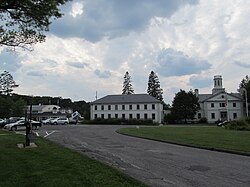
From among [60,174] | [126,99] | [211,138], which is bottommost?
[60,174]

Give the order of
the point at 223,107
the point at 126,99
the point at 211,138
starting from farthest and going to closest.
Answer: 1. the point at 126,99
2. the point at 223,107
3. the point at 211,138

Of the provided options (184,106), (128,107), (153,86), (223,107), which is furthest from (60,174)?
(153,86)

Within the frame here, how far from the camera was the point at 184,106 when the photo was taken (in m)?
89.9

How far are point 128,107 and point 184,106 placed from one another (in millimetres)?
16771

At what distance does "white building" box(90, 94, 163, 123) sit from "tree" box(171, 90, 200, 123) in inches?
205

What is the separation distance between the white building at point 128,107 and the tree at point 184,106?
521 cm

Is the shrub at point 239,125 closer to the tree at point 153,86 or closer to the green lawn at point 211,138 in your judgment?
the green lawn at point 211,138

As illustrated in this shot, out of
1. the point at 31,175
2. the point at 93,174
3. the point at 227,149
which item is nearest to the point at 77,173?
the point at 93,174

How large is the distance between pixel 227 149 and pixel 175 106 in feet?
244

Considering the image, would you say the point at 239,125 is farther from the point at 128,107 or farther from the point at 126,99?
the point at 126,99

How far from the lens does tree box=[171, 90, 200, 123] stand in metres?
89.8

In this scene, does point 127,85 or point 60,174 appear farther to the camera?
point 127,85

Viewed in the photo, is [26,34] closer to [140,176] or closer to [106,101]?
[140,176]

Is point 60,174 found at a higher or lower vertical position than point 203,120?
lower
